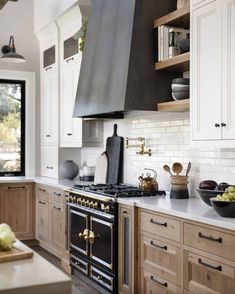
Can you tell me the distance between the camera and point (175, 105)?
3.85 meters

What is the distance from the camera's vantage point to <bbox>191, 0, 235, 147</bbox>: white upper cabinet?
3.12m

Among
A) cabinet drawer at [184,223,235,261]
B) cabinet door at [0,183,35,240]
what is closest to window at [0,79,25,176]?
cabinet door at [0,183,35,240]

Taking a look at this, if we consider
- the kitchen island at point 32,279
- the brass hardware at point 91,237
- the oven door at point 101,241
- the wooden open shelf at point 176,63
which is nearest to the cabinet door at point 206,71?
the wooden open shelf at point 176,63

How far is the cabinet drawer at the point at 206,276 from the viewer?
2.72 m

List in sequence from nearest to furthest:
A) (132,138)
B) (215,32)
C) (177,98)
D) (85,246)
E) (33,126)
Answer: (215,32) → (177,98) → (85,246) → (132,138) → (33,126)

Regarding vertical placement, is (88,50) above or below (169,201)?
above

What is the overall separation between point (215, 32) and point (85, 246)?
2408 mm

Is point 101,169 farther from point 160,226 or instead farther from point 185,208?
point 185,208

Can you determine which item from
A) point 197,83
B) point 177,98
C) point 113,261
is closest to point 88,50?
point 177,98

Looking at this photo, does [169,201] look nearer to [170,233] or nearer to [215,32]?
[170,233]

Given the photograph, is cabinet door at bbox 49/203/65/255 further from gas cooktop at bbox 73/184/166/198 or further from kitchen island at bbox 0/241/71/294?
kitchen island at bbox 0/241/71/294

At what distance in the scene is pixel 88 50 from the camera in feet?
16.3

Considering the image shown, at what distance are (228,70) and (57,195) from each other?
2903 mm

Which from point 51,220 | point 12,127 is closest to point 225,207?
point 51,220
